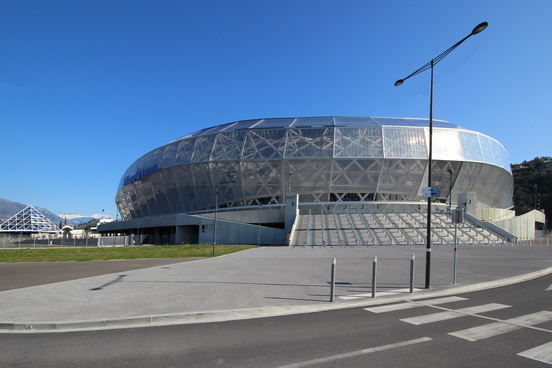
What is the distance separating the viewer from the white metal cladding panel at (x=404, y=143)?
163 ft

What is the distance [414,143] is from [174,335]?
169 ft

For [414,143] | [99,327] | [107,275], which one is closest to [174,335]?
[99,327]

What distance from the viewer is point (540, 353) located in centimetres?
489

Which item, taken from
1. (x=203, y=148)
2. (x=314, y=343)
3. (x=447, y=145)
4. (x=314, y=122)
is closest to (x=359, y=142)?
(x=314, y=122)

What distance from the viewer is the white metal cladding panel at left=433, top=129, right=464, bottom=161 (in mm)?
50281

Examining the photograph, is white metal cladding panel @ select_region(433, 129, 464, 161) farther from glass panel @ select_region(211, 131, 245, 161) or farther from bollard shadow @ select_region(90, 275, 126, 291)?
bollard shadow @ select_region(90, 275, 126, 291)

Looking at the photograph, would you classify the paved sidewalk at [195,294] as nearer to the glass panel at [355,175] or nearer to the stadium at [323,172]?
the stadium at [323,172]

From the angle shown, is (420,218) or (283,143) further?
(283,143)

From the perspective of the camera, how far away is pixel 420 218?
131 ft

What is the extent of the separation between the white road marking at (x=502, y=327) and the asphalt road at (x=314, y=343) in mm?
18

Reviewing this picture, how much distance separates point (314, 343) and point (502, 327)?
381 centimetres

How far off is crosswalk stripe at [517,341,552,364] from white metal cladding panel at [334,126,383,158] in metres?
45.0

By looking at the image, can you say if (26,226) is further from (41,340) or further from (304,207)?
(41,340)

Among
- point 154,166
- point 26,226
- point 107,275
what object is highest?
point 154,166
